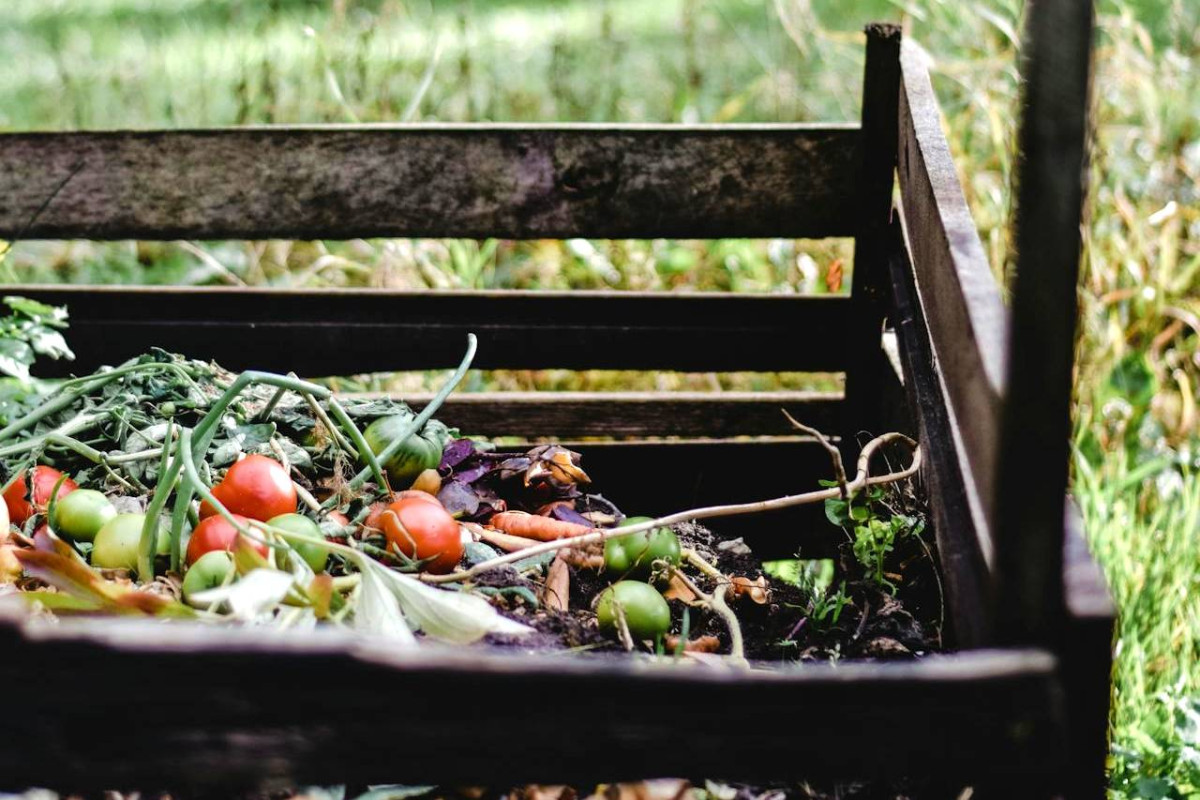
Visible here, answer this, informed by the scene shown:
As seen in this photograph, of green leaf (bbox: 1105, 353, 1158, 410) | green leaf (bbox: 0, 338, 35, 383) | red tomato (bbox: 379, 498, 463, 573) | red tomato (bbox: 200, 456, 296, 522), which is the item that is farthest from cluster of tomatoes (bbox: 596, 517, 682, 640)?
green leaf (bbox: 1105, 353, 1158, 410)

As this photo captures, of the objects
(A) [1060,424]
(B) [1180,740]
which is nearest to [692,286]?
(B) [1180,740]

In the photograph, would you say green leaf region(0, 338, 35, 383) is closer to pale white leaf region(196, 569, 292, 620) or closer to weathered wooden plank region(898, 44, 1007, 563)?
pale white leaf region(196, 569, 292, 620)

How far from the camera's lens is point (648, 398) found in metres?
2.92

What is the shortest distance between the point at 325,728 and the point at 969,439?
76cm

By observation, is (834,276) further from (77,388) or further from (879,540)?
(77,388)

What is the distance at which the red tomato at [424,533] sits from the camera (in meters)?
1.61

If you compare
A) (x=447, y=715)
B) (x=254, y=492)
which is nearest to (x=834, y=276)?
(x=254, y=492)

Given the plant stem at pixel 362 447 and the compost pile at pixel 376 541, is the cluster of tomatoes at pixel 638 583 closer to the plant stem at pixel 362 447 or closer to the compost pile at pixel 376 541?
the compost pile at pixel 376 541

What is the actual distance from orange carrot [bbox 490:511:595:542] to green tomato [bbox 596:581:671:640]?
0.28 meters

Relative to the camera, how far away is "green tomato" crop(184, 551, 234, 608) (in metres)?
1.44

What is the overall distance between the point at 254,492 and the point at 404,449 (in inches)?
11.5

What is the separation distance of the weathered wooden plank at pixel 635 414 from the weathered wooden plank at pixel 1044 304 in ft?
6.11

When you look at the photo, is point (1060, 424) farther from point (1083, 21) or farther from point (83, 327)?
point (83, 327)

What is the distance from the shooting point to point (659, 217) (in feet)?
8.74
